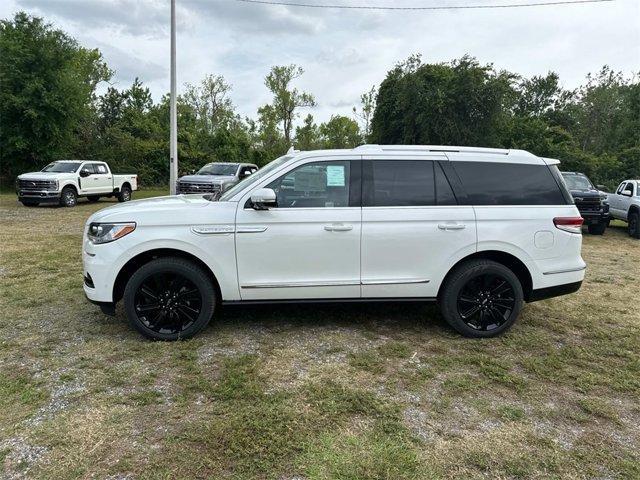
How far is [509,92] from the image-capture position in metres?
26.4

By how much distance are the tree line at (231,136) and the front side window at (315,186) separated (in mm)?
21902

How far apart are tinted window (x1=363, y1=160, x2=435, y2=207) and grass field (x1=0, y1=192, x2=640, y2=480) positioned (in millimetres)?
1331

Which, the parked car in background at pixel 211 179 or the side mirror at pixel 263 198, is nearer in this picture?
the side mirror at pixel 263 198

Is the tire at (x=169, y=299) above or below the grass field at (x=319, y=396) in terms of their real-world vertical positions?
above

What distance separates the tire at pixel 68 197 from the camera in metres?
17.1

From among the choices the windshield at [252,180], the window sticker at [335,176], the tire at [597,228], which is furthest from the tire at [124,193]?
the window sticker at [335,176]

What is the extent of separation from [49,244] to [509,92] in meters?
24.4

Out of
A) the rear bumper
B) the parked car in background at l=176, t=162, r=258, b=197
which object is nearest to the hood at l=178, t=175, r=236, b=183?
the parked car in background at l=176, t=162, r=258, b=197

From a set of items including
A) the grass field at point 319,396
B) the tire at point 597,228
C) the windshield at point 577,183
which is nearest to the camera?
the grass field at point 319,396

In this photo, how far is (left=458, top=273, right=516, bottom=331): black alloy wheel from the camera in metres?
4.71

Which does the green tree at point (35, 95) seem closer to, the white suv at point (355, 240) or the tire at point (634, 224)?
the white suv at point (355, 240)

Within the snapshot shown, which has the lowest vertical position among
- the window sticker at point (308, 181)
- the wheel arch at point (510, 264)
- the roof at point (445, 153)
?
the wheel arch at point (510, 264)

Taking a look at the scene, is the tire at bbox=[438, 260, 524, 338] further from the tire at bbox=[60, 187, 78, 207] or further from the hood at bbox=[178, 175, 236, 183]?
the tire at bbox=[60, 187, 78, 207]

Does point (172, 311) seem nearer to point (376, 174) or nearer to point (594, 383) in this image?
point (376, 174)
